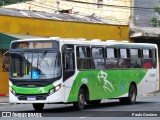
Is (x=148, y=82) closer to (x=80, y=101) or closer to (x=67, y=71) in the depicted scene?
(x=80, y=101)

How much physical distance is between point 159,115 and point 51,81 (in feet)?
13.9

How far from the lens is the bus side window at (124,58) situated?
2375 centimetres

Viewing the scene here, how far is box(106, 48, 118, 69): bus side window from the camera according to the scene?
2272cm

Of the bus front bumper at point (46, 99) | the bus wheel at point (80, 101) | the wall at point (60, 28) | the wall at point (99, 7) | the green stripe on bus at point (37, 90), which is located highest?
the wall at point (99, 7)

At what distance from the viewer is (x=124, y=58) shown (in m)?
24.0

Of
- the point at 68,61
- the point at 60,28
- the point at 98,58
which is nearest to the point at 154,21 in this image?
the point at 60,28

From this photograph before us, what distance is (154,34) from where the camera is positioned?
140ft

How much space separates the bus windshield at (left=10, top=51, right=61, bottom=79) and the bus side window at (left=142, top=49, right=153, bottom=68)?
303 inches

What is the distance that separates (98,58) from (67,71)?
2782 millimetres

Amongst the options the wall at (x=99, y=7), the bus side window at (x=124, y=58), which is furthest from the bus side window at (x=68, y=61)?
the wall at (x=99, y=7)

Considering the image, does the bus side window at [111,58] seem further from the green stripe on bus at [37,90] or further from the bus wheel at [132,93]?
the green stripe on bus at [37,90]

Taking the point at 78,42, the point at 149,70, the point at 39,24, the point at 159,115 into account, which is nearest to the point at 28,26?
the point at 39,24

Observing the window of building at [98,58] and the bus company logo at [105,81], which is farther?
the bus company logo at [105,81]

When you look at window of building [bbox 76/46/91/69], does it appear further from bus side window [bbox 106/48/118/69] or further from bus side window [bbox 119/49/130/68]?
bus side window [bbox 119/49/130/68]
